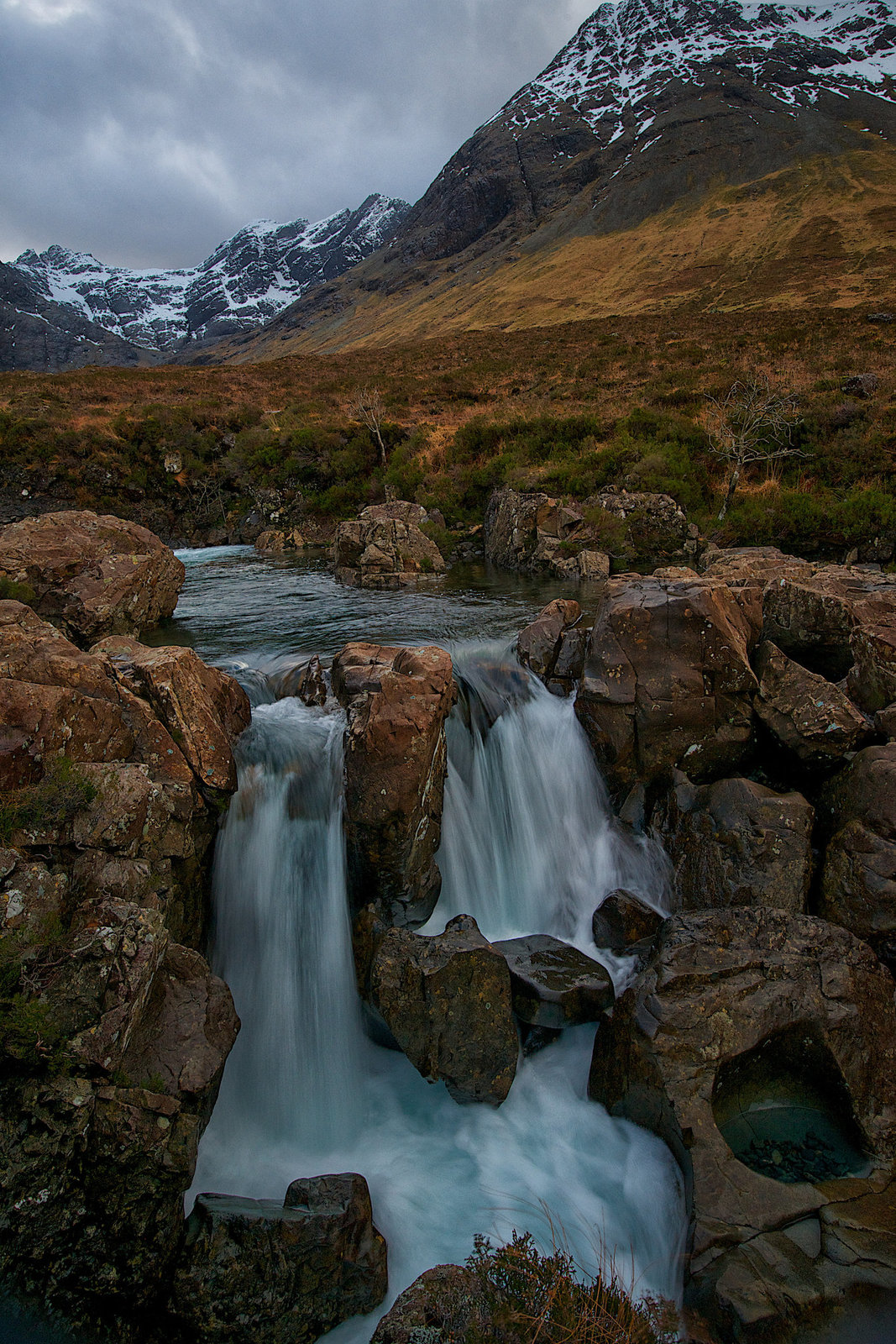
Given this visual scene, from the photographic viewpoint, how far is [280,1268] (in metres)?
→ 3.82

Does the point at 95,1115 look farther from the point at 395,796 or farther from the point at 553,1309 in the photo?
the point at 395,796

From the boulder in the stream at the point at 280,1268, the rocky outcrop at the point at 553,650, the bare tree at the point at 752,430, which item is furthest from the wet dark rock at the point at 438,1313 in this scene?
the bare tree at the point at 752,430

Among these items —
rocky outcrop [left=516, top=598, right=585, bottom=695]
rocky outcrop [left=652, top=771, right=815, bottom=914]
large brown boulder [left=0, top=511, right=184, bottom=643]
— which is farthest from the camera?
large brown boulder [left=0, top=511, right=184, bottom=643]

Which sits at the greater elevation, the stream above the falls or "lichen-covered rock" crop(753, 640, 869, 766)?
"lichen-covered rock" crop(753, 640, 869, 766)

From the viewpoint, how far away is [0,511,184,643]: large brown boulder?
33.4 ft

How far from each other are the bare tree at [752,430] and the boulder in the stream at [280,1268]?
18846 mm

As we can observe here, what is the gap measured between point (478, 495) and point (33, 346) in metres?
200

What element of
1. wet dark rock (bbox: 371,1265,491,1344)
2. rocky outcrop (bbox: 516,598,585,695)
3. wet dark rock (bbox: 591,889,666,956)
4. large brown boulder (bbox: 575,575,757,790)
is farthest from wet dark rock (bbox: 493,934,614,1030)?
rocky outcrop (bbox: 516,598,585,695)

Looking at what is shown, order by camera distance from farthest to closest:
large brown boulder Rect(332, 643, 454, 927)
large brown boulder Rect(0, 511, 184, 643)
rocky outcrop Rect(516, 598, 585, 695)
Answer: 1. large brown boulder Rect(0, 511, 184, 643)
2. rocky outcrop Rect(516, 598, 585, 695)
3. large brown boulder Rect(332, 643, 454, 927)

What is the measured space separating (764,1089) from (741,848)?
87.6 inches

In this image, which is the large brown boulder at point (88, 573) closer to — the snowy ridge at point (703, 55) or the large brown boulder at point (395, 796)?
the large brown boulder at point (395, 796)

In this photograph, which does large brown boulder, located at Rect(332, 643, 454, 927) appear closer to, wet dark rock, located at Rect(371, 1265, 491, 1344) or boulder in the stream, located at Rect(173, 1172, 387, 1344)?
boulder in the stream, located at Rect(173, 1172, 387, 1344)

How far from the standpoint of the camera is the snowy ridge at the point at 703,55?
4729 inches

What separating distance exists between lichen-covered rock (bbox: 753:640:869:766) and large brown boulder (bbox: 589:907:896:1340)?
91.2 inches
